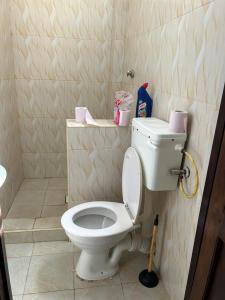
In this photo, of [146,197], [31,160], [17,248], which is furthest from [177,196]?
[31,160]

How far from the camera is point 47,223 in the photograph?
1883mm

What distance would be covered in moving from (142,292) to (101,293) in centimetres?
25

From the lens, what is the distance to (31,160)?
2.58m

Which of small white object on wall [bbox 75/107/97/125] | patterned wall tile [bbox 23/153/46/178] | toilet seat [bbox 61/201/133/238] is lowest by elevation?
patterned wall tile [bbox 23/153/46/178]

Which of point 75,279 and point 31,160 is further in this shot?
point 31,160

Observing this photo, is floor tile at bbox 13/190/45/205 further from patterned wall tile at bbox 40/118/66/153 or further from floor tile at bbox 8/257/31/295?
floor tile at bbox 8/257/31/295

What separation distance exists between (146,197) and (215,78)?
0.90m

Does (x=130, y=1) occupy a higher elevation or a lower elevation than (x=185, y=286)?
higher

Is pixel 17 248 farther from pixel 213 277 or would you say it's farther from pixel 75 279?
pixel 213 277

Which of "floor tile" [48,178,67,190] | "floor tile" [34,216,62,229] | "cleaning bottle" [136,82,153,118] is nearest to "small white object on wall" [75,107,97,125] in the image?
"cleaning bottle" [136,82,153,118]

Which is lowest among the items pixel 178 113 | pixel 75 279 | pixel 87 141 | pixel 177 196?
pixel 75 279

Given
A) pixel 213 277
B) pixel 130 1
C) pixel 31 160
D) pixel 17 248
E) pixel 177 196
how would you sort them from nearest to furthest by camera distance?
pixel 213 277 < pixel 177 196 < pixel 17 248 < pixel 130 1 < pixel 31 160

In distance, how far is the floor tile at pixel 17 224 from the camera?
182 cm

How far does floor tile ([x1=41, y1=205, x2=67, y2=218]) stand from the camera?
2.01 m
